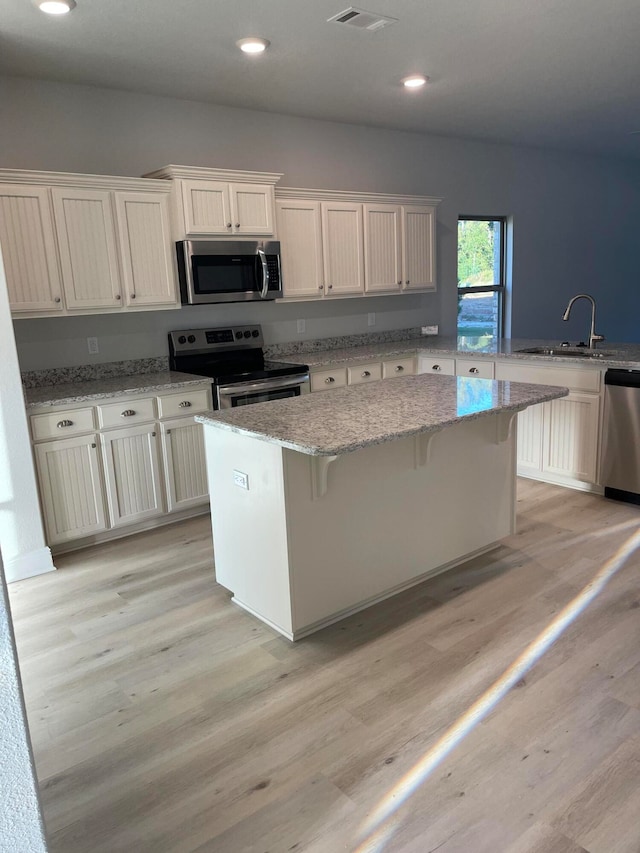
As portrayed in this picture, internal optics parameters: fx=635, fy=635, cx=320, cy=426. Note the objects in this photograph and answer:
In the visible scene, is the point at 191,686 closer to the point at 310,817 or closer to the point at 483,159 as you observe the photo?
the point at 310,817

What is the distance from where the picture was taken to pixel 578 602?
284 cm

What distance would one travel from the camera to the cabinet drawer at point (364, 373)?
15.9ft

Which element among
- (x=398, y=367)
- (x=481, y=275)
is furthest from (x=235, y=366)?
(x=481, y=275)

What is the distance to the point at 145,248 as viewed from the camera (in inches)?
156

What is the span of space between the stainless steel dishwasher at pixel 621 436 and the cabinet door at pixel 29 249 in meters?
3.37

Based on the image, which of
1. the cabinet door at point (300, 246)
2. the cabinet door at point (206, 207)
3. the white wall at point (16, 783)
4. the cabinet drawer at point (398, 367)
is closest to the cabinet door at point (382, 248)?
the cabinet door at point (300, 246)

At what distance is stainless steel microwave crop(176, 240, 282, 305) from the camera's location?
4.10 metres

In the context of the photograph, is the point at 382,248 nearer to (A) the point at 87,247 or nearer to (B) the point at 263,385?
(B) the point at 263,385

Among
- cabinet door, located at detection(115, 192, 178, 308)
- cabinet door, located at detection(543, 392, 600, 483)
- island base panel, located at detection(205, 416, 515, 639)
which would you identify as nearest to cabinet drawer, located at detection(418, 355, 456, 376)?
cabinet door, located at detection(543, 392, 600, 483)

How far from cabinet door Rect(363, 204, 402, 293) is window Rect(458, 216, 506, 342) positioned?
4.19ft

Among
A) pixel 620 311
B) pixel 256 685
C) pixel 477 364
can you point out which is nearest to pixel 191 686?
pixel 256 685

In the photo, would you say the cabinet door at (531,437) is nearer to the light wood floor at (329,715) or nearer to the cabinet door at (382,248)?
the light wood floor at (329,715)

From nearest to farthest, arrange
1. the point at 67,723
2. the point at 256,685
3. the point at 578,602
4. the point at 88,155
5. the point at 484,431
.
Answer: the point at 67,723 < the point at 256,685 < the point at 578,602 < the point at 484,431 < the point at 88,155

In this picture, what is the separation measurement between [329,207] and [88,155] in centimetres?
175
